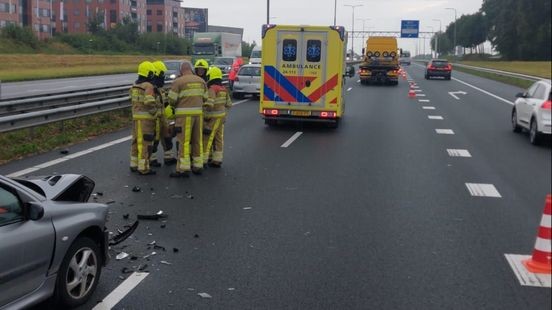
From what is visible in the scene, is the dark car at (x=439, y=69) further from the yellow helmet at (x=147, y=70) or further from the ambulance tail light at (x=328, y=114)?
the yellow helmet at (x=147, y=70)

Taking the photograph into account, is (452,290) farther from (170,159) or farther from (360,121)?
(360,121)

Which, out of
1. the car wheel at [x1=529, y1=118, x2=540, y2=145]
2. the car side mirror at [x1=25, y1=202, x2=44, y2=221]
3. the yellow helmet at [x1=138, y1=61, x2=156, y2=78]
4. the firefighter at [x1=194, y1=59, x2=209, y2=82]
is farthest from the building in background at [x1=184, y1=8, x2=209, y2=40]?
the car side mirror at [x1=25, y1=202, x2=44, y2=221]

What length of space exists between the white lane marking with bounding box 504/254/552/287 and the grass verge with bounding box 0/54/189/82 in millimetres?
34319

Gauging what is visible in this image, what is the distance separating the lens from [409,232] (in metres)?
7.29

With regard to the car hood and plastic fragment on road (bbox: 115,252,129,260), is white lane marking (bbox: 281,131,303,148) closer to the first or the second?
plastic fragment on road (bbox: 115,252,129,260)

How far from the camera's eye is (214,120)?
11406mm

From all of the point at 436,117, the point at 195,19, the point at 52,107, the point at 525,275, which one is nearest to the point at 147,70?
the point at 52,107

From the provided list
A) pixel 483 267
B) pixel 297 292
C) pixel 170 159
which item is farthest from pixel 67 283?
pixel 170 159

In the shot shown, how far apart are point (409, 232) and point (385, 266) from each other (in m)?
1.27

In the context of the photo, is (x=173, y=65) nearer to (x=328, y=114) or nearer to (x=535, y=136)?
(x=328, y=114)

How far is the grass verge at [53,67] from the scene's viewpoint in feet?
141

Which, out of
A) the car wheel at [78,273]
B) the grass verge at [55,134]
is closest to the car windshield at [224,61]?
the grass verge at [55,134]

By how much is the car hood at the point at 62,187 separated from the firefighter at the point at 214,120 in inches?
224

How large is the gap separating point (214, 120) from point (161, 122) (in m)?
0.91
